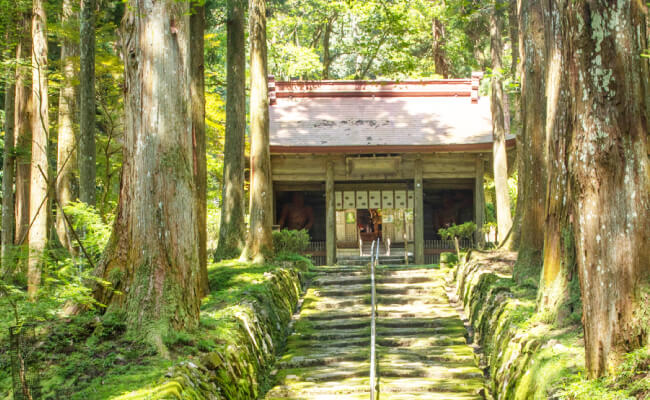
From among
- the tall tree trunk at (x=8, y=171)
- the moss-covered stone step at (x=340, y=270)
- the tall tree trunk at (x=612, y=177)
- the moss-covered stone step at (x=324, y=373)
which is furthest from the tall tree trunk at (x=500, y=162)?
the tall tree trunk at (x=612, y=177)

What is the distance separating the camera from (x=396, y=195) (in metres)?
20.5

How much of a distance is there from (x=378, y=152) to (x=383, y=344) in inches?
373

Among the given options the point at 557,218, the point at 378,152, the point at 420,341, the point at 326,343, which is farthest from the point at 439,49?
the point at 557,218

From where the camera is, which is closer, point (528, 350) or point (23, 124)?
point (528, 350)

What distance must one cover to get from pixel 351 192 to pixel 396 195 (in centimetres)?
143

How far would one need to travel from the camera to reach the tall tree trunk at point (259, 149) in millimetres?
13719

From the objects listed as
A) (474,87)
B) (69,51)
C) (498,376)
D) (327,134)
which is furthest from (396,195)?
(498,376)

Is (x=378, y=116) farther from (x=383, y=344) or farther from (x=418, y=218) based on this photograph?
(x=383, y=344)

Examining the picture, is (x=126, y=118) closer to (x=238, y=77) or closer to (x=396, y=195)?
(x=238, y=77)

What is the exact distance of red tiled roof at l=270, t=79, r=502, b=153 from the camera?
18.8 metres

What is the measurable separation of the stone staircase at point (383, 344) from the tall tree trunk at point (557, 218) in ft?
4.92

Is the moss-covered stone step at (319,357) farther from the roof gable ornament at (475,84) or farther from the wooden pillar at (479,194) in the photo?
the roof gable ornament at (475,84)

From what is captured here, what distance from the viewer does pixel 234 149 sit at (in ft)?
49.3

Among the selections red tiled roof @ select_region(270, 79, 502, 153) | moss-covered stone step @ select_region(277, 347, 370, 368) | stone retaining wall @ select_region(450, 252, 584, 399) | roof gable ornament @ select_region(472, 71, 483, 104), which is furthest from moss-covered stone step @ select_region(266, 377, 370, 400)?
roof gable ornament @ select_region(472, 71, 483, 104)
